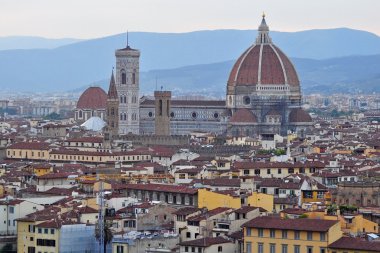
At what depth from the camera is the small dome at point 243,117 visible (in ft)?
467

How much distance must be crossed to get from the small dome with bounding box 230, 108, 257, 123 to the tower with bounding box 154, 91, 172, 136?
727cm

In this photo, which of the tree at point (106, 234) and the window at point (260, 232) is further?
the tree at point (106, 234)

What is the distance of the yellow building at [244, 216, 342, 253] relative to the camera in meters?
43.5

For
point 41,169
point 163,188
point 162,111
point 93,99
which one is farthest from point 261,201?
point 93,99

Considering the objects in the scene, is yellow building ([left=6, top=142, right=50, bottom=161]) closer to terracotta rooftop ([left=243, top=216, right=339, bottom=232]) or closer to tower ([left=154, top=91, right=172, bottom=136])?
tower ([left=154, top=91, right=172, bottom=136])

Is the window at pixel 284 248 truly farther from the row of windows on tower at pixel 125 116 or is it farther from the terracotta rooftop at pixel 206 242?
the row of windows on tower at pixel 125 116

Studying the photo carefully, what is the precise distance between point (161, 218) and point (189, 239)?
16.0 feet

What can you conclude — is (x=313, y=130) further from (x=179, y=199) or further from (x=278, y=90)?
(x=179, y=199)

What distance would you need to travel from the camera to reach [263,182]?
62.9 meters

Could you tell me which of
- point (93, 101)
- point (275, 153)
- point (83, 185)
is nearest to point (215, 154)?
point (275, 153)

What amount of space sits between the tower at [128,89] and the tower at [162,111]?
931 centimetres

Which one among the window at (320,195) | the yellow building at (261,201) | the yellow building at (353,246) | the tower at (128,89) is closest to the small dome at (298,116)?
the tower at (128,89)

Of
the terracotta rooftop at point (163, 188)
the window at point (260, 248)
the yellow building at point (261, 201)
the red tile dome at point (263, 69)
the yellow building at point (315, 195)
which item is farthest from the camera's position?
the red tile dome at point (263, 69)

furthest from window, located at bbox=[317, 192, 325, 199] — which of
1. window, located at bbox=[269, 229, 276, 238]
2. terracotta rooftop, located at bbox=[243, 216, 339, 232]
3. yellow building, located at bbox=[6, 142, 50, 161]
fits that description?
yellow building, located at bbox=[6, 142, 50, 161]
